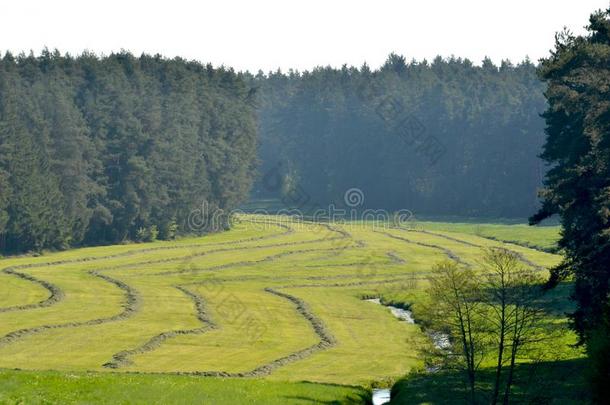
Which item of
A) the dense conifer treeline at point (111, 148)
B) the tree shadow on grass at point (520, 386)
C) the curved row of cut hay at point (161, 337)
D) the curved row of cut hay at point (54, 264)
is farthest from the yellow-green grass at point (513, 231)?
the tree shadow on grass at point (520, 386)

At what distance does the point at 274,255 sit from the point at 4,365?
7384 cm

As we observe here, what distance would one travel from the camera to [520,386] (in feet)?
176

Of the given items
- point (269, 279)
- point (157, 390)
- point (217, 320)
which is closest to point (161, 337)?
point (217, 320)

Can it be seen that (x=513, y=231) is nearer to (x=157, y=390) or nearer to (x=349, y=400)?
(x=349, y=400)

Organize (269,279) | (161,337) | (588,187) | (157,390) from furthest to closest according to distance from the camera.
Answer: (269,279), (161,337), (588,187), (157,390)

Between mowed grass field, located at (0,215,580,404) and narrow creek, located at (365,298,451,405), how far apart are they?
115 centimetres

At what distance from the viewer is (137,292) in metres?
98.6

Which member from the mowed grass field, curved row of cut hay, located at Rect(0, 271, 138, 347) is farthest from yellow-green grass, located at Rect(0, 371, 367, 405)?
curved row of cut hay, located at Rect(0, 271, 138, 347)

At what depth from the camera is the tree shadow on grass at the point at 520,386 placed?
4997cm

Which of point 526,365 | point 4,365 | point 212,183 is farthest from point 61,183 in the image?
point 526,365

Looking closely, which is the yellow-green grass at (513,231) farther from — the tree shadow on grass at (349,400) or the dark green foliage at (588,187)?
the tree shadow on grass at (349,400)

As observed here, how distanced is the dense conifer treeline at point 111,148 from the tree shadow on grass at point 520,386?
267 ft

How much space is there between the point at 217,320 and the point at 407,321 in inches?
633

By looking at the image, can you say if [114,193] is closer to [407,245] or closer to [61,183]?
[61,183]
